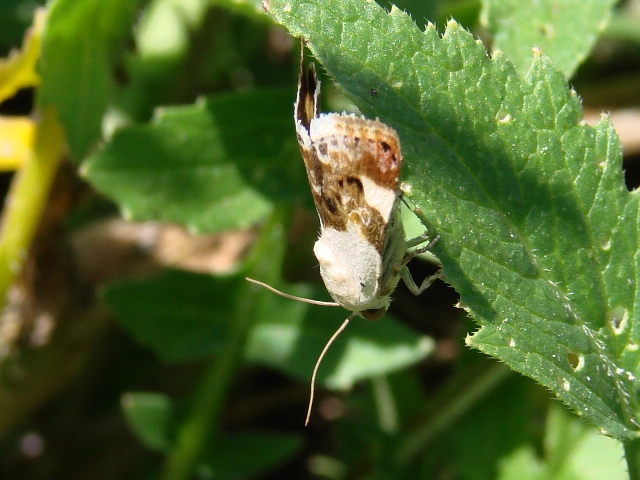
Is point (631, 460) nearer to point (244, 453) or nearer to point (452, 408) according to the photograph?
point (452, 408)

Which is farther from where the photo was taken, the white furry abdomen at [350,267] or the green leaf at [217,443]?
the green leaf at [217,443]

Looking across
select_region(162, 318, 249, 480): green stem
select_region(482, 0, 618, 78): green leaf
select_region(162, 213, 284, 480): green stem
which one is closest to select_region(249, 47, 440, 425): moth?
select_region(482, 0, 618, 78): green leaf

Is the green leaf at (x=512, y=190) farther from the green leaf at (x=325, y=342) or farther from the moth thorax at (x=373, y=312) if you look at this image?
the green leaf at (x=325, y=342)

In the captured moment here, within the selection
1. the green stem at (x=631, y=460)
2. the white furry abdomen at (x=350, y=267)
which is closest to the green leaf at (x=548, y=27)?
the white furry abdomen at (x=350, y=267)

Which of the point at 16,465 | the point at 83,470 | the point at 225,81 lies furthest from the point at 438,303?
the point at 16,465

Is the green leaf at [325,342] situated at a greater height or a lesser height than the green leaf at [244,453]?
greater

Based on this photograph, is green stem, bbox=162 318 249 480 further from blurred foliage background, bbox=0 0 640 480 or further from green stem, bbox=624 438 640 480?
green stem, bbox=624 438 640 480

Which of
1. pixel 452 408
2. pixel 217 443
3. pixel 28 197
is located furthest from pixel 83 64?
pixel 452 408

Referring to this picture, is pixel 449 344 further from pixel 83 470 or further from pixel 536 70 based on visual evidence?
pixel 536 70
